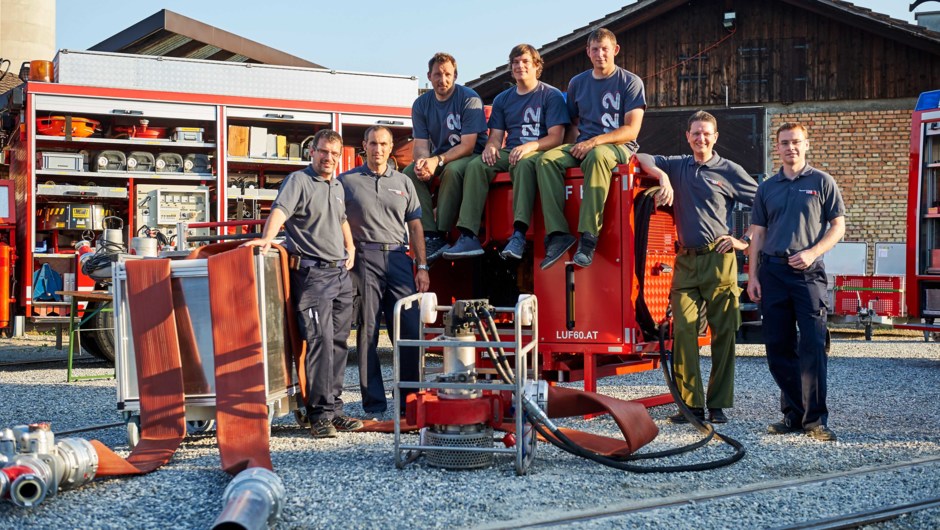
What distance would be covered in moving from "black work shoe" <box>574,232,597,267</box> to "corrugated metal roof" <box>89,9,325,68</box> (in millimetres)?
10436

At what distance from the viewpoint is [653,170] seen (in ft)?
24.3

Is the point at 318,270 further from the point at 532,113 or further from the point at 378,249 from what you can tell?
the point at 532,113

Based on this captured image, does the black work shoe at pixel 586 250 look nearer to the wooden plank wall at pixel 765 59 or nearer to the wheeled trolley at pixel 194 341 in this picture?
the wheeled trolley at pixel 194 341

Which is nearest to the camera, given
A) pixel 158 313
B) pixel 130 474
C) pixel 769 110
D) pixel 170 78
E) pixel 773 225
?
pixel 130 474

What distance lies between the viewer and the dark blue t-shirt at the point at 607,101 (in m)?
7.68

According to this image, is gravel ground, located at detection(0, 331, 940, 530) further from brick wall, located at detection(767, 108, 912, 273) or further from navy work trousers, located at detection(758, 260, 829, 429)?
brick wall, located at detection(767, 108, 912, 273)

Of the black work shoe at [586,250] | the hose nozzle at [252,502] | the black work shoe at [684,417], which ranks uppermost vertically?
the black work shoe at [586,250]

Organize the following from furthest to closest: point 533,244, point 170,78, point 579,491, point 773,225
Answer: point 170,78
point 533,244
point 773,225
point 579,491

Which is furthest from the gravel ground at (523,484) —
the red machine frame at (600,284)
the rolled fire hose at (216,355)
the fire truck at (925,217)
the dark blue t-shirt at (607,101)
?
the fire truck at (925,217)

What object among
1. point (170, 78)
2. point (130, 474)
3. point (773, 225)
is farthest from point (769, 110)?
point (130, 474)

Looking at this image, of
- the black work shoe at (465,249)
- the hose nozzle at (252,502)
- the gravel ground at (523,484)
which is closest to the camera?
the hose nozzle at (252,502)

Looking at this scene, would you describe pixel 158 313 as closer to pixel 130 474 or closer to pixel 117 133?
pixel 130 474

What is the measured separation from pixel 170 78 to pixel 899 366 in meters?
9.37

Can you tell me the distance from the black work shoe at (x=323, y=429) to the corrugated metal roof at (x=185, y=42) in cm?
1060
